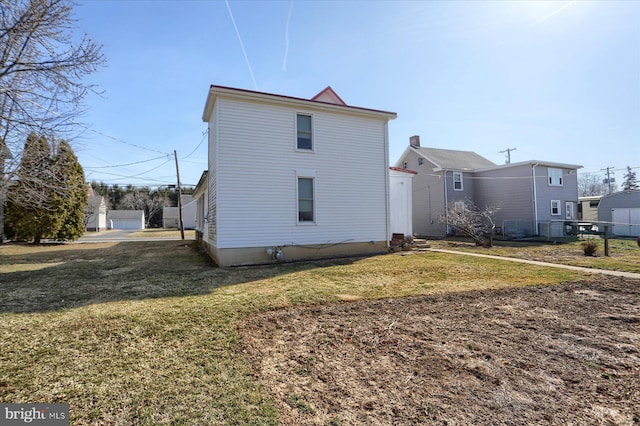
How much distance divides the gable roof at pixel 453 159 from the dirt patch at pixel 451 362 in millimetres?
20414

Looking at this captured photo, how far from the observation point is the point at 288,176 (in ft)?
36.6

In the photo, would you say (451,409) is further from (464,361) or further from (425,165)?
Result: (425,165)

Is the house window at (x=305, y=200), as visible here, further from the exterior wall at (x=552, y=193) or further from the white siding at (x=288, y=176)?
the exterior wall at (x=552, y=193)

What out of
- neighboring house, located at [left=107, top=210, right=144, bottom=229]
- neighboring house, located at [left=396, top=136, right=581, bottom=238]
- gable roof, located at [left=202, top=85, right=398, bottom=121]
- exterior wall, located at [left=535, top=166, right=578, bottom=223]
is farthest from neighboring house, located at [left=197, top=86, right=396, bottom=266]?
neighboring house, located at [left=107, top=210, right=144, bottom=229]

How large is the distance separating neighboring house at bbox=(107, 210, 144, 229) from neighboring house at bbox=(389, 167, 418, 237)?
5561 cm

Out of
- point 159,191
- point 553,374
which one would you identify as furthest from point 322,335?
point 159,191

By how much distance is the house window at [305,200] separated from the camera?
1145 cm

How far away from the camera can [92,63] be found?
6.87m

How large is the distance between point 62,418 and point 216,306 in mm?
2958

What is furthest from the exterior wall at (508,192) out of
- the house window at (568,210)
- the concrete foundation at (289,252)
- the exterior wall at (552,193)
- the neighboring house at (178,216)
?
the neighboring house at (178,216)

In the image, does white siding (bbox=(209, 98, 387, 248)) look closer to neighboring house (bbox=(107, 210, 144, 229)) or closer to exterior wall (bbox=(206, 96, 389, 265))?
exterior wall (bbox=(206, 96, 389, 265))

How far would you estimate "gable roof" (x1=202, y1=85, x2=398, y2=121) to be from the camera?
10148 mm

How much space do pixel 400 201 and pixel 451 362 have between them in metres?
11.6

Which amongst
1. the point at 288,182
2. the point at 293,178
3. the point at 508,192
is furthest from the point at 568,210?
the point at 288,182
